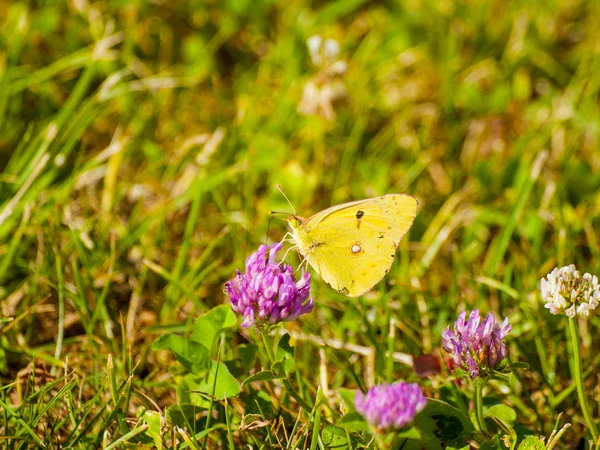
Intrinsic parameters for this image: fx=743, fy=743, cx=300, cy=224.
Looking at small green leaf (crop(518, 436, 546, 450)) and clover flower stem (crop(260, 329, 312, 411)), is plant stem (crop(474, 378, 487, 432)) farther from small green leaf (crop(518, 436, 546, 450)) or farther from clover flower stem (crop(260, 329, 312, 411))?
clover flower stem (crop(260, 329, 312, 411))

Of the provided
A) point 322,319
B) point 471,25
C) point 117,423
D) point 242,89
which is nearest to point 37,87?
point 242,89

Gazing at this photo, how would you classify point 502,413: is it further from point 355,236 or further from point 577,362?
point 355,236

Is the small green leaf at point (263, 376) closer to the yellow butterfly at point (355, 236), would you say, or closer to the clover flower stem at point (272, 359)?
the clover flower stem at point (272, 359)

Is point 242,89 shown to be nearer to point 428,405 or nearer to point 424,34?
point 424,34

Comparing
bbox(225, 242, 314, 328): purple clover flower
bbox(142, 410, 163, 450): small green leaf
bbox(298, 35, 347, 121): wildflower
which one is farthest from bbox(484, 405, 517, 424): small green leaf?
bbox(298, 35, 347, 121): wildflower

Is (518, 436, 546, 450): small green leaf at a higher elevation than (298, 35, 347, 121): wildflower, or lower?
lower

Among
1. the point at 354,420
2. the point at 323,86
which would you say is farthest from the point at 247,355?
the point at 323,86

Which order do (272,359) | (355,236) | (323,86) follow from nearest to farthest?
1. (272,359)
2. (355,236)
3. (323,86)
